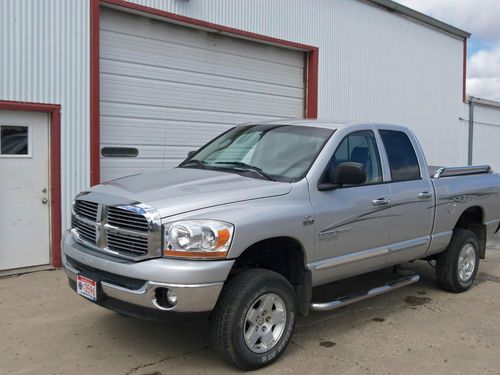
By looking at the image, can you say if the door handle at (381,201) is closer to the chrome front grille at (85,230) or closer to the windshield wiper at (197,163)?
the windshield wiper at (197,163)

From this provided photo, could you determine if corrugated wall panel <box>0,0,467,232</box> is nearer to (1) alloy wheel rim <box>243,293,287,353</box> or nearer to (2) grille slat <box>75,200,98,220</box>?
(2) grille slat <box>75,200,98,220</box>

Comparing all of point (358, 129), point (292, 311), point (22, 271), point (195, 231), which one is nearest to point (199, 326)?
point (292, 311)

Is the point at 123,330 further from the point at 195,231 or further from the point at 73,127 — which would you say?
the point at 73,127

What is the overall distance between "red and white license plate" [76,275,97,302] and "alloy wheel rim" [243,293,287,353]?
3.82 feet

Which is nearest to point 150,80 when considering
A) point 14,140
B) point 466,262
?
point 14,140

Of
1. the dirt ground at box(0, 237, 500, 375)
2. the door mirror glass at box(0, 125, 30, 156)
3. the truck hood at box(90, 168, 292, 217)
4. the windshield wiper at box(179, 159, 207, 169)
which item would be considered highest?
the door mirror glass at box(0, 125, 30, 156)

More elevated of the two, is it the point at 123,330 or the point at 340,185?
the point at 340,185

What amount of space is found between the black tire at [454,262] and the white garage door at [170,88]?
4.69m

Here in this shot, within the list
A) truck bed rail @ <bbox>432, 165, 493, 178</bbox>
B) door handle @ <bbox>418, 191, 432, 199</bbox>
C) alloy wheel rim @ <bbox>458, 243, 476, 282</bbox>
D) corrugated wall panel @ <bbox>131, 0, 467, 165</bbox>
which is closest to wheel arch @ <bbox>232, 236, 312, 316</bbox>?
door handle @ <bbox>418, 191, 432, 199</bbox>

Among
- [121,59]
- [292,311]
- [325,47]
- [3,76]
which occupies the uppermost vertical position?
[325,47]

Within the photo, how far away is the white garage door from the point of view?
26.8 feet

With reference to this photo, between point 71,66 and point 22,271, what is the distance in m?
2.85

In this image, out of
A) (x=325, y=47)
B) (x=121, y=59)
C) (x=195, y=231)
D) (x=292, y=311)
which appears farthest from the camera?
(x=325, y=47)

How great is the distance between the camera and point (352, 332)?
5074 mm
